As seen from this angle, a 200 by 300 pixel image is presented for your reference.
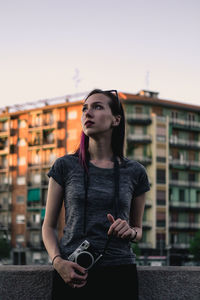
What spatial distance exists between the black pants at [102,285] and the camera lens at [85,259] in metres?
0.13

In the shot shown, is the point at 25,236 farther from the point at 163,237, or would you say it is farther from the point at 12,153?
the point at 163,237

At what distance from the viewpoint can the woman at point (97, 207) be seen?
280cm

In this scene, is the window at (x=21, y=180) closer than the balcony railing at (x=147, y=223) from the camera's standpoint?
No

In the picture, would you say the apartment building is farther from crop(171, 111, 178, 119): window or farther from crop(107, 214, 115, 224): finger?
crop(107, 214, 115, 224): finger

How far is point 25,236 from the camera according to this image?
210ft

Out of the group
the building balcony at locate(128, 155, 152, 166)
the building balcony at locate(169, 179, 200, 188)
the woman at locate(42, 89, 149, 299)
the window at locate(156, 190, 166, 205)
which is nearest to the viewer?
the woman at locate(42, 89, 149, 299)

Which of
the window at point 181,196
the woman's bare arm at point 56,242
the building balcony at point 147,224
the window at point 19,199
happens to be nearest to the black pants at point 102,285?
the woman's bare arm at point 56,242

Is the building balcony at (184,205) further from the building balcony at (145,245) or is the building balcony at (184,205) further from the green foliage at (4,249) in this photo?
the green foliage at (4,249)

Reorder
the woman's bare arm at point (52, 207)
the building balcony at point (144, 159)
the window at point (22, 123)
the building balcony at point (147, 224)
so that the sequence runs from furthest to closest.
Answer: the window at point (22, 123) → the building balcony at point (144, 159) → the building balcony at point (147, 224) → the woman's bare arm at point (52, 207)

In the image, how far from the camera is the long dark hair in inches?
122

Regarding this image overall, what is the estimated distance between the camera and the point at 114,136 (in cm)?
327

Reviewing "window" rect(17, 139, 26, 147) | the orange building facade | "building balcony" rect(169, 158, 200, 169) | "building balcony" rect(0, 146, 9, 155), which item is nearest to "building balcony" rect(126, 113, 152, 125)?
"building balcony" rect(169, 158, 200, 169)

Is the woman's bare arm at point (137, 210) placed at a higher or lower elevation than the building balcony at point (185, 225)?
lower

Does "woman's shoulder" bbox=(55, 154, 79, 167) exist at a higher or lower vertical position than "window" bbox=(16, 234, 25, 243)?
lower
